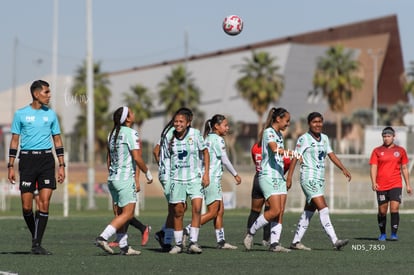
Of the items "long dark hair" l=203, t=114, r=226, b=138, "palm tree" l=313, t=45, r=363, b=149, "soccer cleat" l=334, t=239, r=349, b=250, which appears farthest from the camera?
"palm tree" l=313, t=45, r=363, b=149

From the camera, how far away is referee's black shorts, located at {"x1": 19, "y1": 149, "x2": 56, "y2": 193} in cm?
1439

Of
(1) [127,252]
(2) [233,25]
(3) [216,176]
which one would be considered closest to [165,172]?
(1) [127,252]

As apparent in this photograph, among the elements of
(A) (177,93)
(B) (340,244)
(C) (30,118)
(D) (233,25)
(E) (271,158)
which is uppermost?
(A) (177,93)

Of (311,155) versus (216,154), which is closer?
(311,155)

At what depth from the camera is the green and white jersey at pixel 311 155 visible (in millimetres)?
15578

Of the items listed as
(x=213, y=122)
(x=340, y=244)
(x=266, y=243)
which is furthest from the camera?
(x=266, y=243)

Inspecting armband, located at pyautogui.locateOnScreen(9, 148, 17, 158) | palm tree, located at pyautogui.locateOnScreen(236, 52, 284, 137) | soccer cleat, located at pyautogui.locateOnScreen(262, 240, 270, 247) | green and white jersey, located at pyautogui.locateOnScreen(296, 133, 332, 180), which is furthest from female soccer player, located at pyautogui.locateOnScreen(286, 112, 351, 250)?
palm tree, located at pyautogui.locateOnScreen(236, 52, 284, 137)

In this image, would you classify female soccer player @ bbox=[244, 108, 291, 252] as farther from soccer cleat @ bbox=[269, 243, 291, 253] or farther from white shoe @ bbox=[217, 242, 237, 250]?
white shoe @ bbox=[217, 242, 237, 250]

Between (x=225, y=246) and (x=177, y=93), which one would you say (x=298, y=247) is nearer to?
(x=225, y=246)

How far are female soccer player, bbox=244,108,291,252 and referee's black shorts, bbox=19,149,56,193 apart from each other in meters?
2.88

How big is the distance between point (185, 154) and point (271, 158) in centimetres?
124

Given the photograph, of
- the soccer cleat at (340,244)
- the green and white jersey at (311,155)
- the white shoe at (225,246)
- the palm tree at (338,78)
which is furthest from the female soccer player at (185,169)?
the palm tree at (338,78)

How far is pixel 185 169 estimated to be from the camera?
48.0 ft

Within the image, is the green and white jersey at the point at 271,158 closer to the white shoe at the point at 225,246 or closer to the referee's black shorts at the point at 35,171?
the white shoe at the point at 225,246
